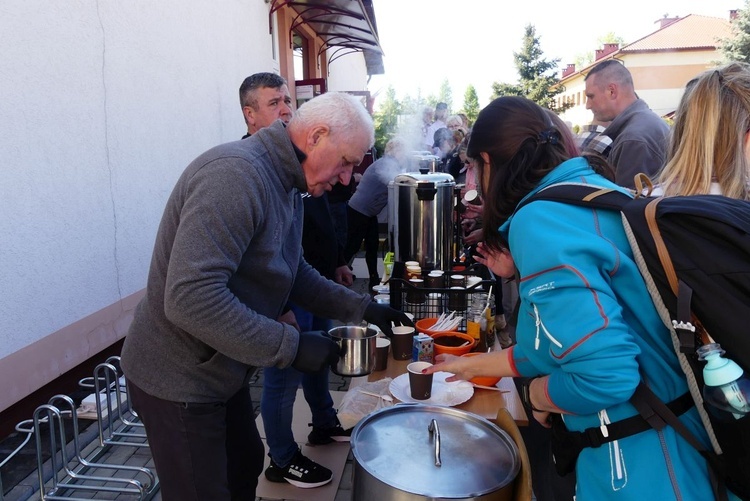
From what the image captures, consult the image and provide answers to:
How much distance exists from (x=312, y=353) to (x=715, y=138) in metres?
1.53

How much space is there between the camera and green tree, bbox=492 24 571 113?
134 feet

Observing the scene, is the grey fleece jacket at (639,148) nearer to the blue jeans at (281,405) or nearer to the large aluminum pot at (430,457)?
the blue jeans at (281,405)

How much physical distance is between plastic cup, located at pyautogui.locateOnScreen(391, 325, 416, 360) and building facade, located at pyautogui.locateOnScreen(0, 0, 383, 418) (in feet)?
8.37

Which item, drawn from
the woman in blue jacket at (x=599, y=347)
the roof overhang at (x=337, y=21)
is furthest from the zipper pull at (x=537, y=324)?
the roof overhang at (x=337, y=21)

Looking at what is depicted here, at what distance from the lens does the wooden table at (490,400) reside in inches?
80.2

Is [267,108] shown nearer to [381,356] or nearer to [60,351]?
[381,356]

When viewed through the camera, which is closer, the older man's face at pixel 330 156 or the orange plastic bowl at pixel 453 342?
the older man's face at pixel 330 156

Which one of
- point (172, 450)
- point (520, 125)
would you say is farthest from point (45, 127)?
point (520, 125)

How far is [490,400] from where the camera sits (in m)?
2.14

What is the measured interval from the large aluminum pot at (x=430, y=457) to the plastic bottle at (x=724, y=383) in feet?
1.79

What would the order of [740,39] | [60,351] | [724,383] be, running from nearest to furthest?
[724,383] → [60,351] → [740,39]

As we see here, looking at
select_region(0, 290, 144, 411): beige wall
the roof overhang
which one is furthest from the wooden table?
the roof overhang

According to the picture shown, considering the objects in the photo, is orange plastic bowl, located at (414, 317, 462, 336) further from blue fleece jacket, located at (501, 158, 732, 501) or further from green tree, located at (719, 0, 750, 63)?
green tree, located at (719, 0, 750, 63)

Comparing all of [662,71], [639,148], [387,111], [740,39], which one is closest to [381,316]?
[639,148]
